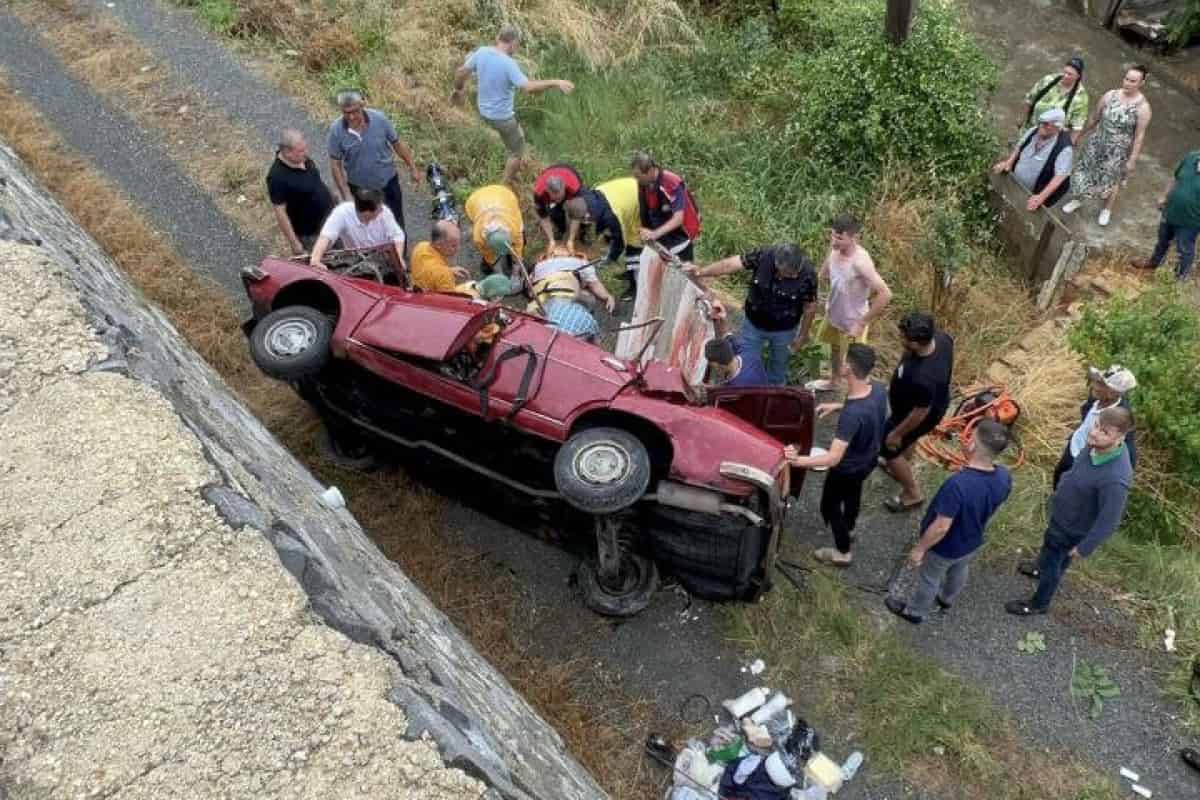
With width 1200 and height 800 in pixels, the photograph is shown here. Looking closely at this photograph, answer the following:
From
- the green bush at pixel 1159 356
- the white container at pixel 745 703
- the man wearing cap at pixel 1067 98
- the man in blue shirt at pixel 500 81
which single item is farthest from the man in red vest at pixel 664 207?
the man wearing cap at pixel 1067 98

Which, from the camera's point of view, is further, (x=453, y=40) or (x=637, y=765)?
(x=453, y=40)

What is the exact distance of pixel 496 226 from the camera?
6.82 metres

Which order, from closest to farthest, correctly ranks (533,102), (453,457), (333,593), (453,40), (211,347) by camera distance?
(333,593)
(453,457)
(211,347)
(533,102)
(453,40)

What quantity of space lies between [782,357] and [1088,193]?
3.85m

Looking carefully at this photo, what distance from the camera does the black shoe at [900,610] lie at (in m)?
5.50

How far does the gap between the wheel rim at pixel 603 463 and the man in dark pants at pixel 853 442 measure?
0.92m

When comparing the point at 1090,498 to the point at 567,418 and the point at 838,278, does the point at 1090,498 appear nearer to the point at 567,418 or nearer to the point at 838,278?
the point at 838,278

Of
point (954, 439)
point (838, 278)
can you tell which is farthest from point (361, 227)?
point (954, 439)

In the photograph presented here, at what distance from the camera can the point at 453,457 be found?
5.43 metres

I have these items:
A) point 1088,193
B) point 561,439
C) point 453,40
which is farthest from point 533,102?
point 561,439

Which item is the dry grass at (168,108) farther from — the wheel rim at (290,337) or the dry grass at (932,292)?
the dry grass at (932,292)

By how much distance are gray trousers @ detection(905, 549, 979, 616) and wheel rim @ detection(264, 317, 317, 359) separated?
3.52 m

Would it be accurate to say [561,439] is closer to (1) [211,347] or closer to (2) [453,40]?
(1) [211,347]

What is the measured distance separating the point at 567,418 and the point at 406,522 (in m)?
1.66
